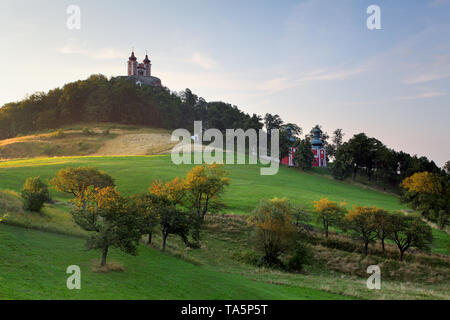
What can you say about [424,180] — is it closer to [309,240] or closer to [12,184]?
[309,240]

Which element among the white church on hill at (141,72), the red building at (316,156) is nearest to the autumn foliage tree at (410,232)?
the red building at (316,156)

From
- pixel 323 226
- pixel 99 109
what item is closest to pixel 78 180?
pixel 323 226

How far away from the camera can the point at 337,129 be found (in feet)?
491

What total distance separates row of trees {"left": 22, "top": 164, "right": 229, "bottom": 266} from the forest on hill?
310 ft

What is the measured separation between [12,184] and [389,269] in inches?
2329

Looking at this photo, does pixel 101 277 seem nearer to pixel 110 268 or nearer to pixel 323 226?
pixel 110 268

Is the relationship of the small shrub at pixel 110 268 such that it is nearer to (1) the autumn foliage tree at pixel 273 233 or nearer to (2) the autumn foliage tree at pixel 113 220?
(2) the autumn foliage tree at pixel 113 220

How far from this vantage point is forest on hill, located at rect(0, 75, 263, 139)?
434 feet

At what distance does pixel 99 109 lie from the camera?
441ft

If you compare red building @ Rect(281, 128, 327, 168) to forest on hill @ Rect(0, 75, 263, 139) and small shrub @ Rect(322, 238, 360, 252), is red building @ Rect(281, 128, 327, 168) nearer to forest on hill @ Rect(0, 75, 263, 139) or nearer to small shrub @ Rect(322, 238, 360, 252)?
forest on hill @ Rect(0, 75, 263, 139)

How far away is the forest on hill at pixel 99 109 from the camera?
5212 inches

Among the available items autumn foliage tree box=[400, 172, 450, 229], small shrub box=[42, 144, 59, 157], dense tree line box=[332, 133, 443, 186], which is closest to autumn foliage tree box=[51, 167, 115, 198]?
autumn foliage tree box=[400, 172, 450, 229]

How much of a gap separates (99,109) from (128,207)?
395 ft
